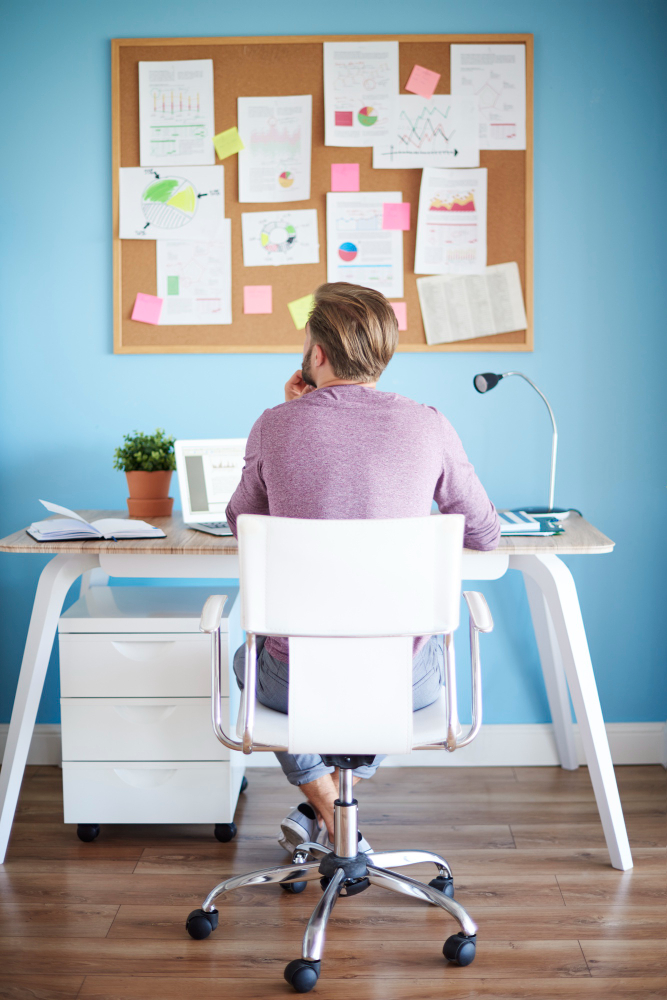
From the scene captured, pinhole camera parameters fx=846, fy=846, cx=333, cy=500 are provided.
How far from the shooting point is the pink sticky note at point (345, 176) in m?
2.45

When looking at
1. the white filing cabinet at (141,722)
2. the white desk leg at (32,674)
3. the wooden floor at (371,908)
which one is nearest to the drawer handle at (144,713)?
the white filing cabinet at (141,722)

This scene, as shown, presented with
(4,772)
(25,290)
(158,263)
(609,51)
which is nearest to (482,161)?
(609,51)

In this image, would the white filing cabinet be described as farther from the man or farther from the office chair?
the office chair

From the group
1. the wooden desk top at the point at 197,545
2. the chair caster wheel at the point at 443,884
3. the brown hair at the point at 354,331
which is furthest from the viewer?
the wooden desk top at the point at 197,545

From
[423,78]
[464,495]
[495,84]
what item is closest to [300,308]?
[423,78]

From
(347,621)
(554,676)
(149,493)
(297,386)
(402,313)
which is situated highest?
(402,313)

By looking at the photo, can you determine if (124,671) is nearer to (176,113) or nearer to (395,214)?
(395,214)

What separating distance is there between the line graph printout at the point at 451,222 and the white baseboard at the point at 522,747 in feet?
4.58

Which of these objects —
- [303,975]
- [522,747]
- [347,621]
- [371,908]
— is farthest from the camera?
[522,747]

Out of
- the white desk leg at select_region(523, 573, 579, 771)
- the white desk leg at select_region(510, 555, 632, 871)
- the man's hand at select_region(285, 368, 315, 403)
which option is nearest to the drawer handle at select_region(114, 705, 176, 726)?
the man's hand at select_region(285, 368, 315, 403)

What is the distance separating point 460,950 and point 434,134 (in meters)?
2.08

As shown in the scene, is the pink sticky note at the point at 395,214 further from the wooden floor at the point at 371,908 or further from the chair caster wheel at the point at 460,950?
the chair caster wheel at the point at 460,950

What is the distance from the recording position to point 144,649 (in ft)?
6.84

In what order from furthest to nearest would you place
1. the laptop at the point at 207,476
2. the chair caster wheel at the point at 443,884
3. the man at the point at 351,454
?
the laptop at the point at 207,476
the chair caster wheel at the point at 443,884
the man at the point at 351,454
